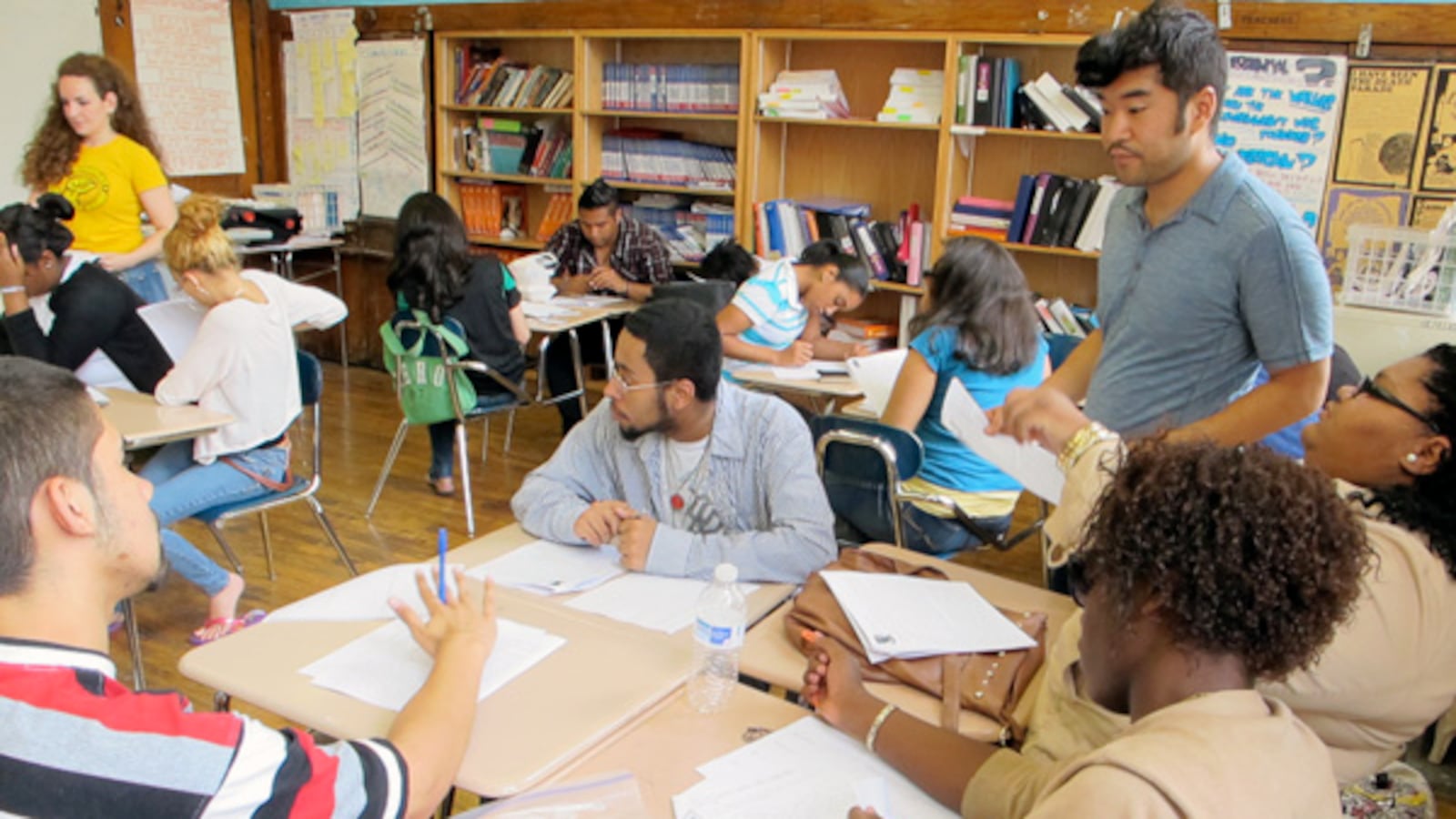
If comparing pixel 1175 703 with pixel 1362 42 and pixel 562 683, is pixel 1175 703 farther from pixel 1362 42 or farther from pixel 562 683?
pixel 1362 42

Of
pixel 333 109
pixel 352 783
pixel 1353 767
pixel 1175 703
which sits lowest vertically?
pixel 1353 767

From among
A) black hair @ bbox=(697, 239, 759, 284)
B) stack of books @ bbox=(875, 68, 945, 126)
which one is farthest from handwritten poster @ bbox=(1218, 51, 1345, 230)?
black hair @ bbox=(697, 239, 759, 284)

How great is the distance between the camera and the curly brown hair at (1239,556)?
1023 millimetres

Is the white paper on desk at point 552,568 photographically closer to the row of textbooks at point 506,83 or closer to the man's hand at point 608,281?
the man's hand at point 608,281

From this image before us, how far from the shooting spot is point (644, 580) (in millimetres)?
1969

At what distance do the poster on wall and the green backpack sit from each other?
11.9 ft

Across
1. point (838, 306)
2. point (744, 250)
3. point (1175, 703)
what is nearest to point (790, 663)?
point (1175, 703)

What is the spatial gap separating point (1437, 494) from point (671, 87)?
4745mm

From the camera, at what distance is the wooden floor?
131 inches

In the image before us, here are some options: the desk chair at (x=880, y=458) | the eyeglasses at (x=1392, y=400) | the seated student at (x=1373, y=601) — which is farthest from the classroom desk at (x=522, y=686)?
the eyeglasses at (x=1392, y=400)

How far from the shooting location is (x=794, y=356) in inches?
163

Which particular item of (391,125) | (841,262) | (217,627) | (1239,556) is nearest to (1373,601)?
(1239,556)

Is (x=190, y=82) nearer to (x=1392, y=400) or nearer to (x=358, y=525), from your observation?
(x=358, y=525)

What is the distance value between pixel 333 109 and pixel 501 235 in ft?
4.76
